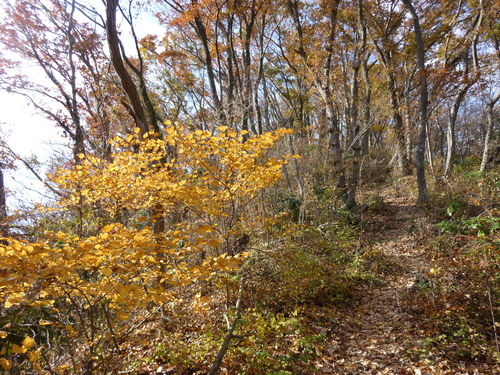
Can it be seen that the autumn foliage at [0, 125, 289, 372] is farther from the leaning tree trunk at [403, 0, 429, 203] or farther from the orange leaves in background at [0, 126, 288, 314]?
the leaning tree trunk at [403, 0, 429, 203]

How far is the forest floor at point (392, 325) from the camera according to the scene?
9.09ft

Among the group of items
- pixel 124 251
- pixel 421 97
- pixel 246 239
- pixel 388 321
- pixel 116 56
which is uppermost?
pixel 116 56

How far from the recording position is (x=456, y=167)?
10.3 meters

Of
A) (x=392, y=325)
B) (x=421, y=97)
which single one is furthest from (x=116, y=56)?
(x=421, y=97)

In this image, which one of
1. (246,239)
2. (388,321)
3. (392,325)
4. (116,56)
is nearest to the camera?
(392,325)

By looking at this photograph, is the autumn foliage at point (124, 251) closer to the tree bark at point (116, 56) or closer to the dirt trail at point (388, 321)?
the tree bark at point (116, 56)

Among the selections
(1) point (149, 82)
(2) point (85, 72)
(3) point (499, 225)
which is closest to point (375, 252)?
(3) point (499, 225)

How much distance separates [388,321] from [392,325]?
6.0 inches

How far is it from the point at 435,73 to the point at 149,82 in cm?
1190

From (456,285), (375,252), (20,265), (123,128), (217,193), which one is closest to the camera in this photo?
(20,265)

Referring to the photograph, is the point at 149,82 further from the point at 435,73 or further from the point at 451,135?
the point at 451,135

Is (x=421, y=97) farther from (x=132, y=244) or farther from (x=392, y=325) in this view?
(x=132, y=244)

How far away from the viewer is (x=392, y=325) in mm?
3520

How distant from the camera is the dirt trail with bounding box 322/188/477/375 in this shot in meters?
2.89
